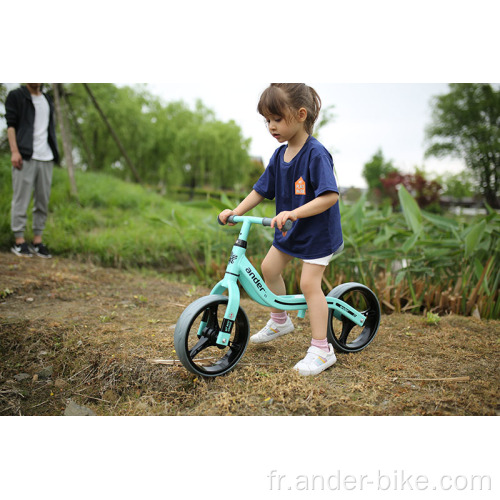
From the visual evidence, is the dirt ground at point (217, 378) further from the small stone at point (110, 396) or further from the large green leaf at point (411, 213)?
the large green leaf at point (411, 213)

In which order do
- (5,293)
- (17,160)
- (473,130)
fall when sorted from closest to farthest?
(5,293)
(17,160)
(473,130)

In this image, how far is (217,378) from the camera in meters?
1.77

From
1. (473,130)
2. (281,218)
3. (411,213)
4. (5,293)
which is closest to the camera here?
(281,218)

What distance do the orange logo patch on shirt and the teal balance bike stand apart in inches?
9.6

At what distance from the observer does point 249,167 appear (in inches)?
392

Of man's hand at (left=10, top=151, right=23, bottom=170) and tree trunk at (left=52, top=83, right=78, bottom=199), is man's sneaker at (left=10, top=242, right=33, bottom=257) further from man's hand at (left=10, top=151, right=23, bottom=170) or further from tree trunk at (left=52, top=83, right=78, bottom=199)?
tree trunk at (left=52, top=83, right=78, bottom=199)

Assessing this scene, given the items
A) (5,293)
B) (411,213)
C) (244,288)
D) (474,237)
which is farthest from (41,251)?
(474,237)

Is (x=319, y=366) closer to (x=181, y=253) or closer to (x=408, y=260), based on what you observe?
(x=408, y=260)

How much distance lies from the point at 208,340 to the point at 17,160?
288cm

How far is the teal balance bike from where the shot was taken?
1.67 meters

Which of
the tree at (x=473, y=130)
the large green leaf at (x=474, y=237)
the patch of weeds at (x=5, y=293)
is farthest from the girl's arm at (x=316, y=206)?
the tree at (x=473, y=130)

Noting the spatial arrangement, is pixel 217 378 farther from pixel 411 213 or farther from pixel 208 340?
pixel 411 213

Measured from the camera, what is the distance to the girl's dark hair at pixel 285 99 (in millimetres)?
1758

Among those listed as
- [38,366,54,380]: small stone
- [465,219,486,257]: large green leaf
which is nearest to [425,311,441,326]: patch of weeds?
[465,219,486,257]: large green leaf
